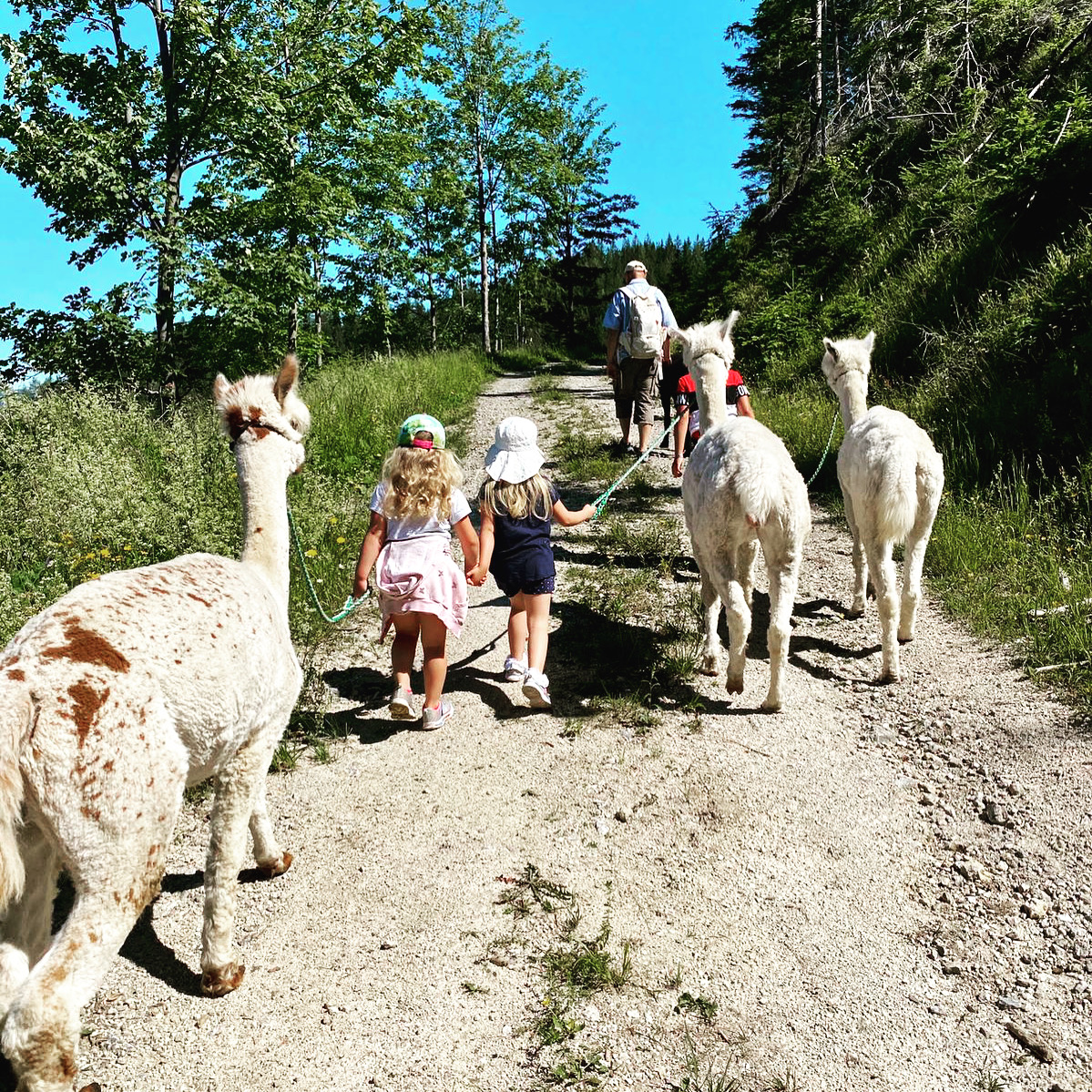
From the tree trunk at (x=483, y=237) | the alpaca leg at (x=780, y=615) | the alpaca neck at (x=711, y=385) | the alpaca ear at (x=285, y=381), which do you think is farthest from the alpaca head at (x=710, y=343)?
the tree trunk at (x=483, y=237)

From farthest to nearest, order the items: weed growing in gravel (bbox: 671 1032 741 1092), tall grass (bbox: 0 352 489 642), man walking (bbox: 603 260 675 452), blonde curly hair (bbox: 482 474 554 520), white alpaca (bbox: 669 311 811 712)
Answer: man walking (bbox: 603 260 675 452) < tall grass (bbox: 0 352 489 642) < blonde curly hair (bbox: 482 474 554 520) < white alpaca (bbox: 669 311 811 712) < weed growing in gravel (bbox: 671 1032 741 1092)

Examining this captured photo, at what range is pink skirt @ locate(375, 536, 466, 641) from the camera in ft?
14.9

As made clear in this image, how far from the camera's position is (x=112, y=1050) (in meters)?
2.56

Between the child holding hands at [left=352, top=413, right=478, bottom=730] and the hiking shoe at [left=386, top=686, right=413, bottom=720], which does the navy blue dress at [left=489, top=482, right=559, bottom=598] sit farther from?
the hiking shoe at [left=386, top=686, right=413, bottom=720]

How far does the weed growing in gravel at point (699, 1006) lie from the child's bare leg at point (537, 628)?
2.36 metres

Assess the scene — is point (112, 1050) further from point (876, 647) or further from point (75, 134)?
point (75, 134)

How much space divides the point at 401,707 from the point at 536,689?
0.83 m

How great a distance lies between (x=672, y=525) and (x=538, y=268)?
31930 mm

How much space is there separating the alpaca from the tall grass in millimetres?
2728

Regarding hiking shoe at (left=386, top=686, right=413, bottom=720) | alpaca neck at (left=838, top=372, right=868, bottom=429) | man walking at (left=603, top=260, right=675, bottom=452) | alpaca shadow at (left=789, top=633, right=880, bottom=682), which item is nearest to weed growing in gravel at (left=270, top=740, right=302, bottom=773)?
hiking shoe at (left=386, top=686, right=413, bottom=720)

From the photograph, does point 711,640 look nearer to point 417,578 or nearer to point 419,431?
point 417,578

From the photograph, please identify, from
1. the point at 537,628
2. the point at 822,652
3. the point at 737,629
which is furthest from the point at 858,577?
the point at 537,628

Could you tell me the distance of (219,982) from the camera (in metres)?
2.78

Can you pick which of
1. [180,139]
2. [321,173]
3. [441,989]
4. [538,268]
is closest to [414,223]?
[538,268]
